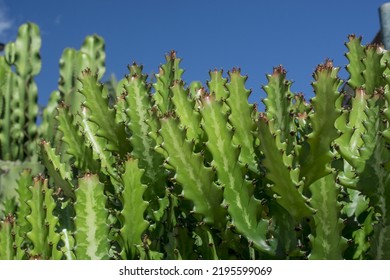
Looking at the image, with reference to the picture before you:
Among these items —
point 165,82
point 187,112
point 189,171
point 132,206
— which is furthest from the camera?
point 165,82

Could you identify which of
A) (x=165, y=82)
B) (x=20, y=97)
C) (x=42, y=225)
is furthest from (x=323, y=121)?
(x=20, y=97)

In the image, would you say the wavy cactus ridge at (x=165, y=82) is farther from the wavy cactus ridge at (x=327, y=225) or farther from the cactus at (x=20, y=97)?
the cactus at (x=20, y=97)

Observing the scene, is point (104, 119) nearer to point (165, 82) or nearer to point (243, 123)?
point (165, 82)

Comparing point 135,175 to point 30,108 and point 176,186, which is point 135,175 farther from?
point 30,108

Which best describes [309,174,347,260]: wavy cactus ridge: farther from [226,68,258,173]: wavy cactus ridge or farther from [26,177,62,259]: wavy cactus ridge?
[26,177,62,259]: wavy cactus ridge

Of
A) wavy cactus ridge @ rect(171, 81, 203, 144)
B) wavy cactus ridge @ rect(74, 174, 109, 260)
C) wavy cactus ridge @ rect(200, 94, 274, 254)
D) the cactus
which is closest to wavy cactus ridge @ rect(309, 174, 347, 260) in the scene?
wavy cactus ridge @ rect(200, 94, 274, 254)

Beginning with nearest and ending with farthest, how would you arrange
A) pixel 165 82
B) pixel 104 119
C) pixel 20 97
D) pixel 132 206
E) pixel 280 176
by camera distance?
pixel 280 176, pixel 132 206, pixel 104 119, pixel 165 82, pixel 20 97

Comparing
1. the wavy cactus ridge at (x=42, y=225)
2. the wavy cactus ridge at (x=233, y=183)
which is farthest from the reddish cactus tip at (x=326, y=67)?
the wavy cactus ridge at (x=42, y=225)
